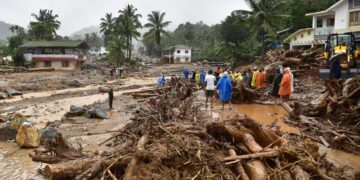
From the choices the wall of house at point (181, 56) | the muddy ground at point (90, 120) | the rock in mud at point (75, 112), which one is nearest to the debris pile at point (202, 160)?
the muddy ground at point (90, 120)

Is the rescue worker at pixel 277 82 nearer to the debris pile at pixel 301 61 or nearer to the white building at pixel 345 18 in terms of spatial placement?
the debris pile at pixel 301 61

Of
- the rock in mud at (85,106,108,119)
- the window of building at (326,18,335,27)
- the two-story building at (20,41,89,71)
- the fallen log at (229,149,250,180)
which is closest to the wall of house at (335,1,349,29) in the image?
the window of building at (326,18,335,27)

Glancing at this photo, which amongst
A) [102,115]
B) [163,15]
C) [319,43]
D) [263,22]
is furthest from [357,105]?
[163,15]

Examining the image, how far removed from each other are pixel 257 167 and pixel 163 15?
60.4 m

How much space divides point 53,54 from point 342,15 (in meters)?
39.8

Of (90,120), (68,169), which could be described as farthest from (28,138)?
(68,169)

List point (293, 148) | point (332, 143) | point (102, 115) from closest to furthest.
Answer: point (293, 148)
point (332, 143)
point (102, 115)

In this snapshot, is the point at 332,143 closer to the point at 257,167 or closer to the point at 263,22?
the point at 257,167

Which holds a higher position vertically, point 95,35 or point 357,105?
point 95,35

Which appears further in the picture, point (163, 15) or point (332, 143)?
point (163, 15)

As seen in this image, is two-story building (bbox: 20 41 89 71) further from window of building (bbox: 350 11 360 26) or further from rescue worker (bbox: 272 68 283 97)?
rescue worker (bbox: 272 68 283 97)

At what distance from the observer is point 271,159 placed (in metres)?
5.79

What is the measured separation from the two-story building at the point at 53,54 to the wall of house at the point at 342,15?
36.3 m

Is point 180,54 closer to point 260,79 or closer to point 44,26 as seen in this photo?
point 44,26
